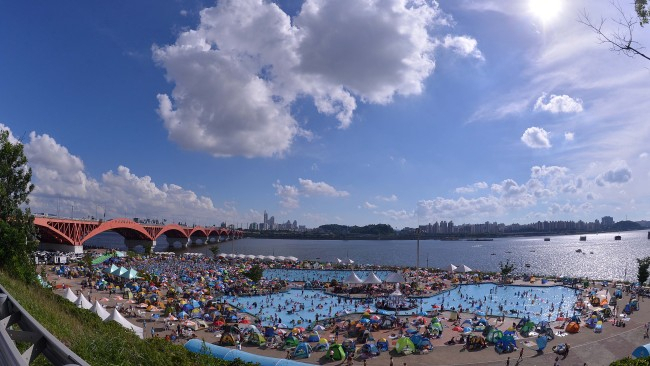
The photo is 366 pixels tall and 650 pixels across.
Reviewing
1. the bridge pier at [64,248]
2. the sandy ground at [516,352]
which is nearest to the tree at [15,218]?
the sandy ground at [516,352]

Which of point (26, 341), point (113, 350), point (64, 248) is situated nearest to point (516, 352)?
point (113, 350)

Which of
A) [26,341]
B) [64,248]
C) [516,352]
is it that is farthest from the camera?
[64,248]

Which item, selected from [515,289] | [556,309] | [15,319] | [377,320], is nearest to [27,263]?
[15,319]

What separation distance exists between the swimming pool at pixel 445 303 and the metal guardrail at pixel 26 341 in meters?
27.6

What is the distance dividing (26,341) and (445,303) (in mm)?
41708

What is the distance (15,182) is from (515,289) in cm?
5270

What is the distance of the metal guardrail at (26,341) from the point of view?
11.3ft

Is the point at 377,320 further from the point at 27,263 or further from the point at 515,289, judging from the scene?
the point at 515,289

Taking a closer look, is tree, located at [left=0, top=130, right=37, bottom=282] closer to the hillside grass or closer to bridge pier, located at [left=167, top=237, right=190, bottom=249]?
the hillside grass

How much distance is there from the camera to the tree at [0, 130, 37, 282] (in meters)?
19.0

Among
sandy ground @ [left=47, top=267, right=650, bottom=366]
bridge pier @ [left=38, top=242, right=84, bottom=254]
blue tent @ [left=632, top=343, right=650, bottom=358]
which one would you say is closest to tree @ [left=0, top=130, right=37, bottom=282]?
sandy ground @ [left=47, top=267, right=650, bottom=366]

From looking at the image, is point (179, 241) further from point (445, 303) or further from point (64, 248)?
point (445, 303)

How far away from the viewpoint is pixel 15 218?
70.0 ft

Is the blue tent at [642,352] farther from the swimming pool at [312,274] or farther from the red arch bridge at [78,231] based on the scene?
the red arch bridge at [78,231]
